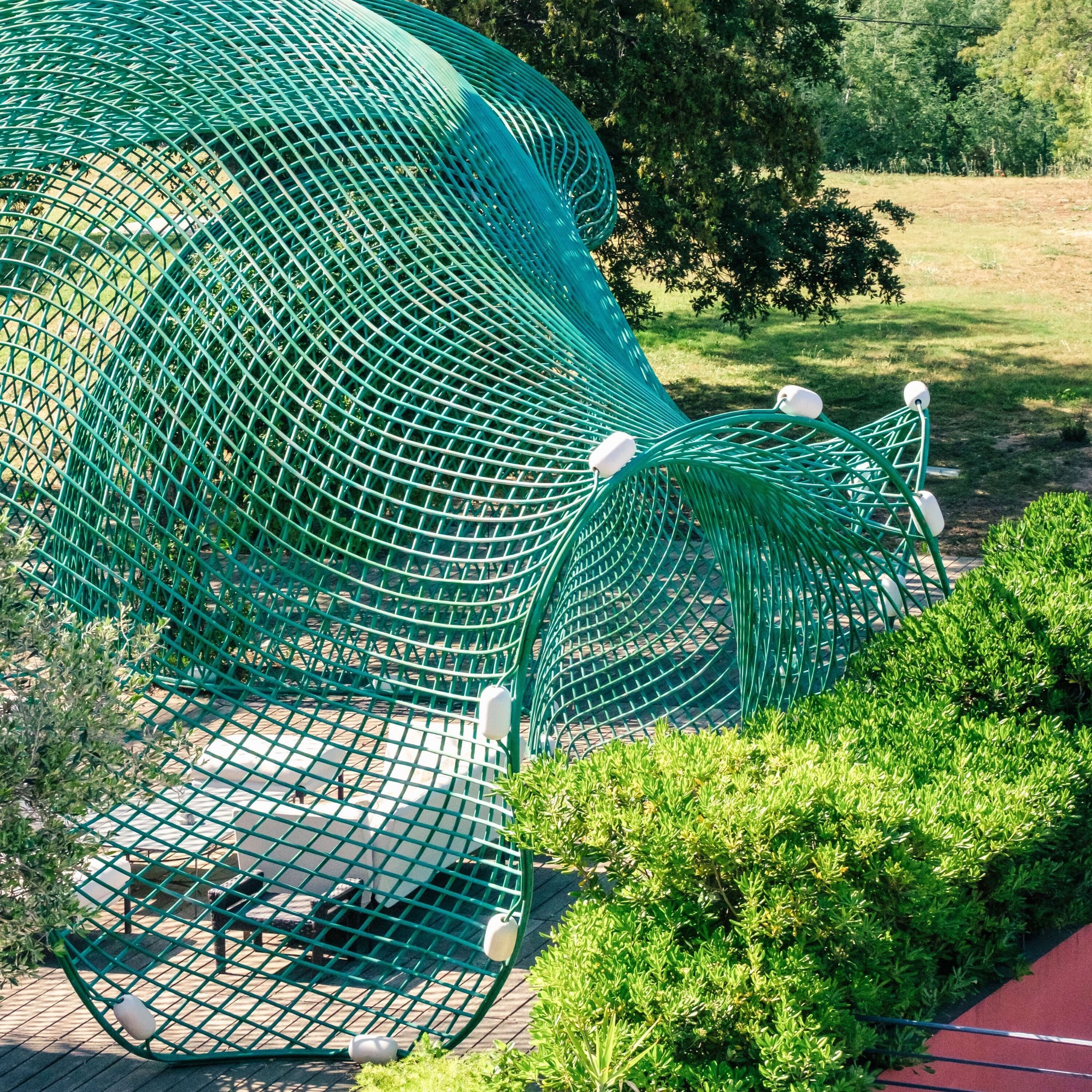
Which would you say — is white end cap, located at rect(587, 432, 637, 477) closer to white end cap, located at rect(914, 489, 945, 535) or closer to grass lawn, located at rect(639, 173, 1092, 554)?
white end cap, located at rect(914, 489, 945, 535)

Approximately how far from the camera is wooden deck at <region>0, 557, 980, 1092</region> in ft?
19.4

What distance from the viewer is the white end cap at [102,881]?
591cm

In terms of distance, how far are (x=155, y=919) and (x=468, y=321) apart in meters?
3.94

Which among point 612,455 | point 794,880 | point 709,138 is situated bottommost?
point 794,880

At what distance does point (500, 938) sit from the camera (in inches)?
225

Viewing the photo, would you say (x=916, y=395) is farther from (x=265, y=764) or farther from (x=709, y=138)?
(x=709, y=138)

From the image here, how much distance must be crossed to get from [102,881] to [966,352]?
66.0 ft

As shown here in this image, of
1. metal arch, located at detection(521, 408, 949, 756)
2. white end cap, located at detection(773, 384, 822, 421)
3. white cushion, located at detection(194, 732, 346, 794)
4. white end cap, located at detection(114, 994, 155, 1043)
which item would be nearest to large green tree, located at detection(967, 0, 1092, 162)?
Result: metal arch, located at detection(521, 408, 949, 756)

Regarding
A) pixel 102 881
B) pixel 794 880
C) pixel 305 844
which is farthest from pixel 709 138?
pixel 794 880

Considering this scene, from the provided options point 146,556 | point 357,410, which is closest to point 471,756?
point 357,410

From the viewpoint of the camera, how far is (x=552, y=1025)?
395 cm

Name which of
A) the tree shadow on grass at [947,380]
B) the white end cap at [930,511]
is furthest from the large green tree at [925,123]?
the white end cap at [930,511]

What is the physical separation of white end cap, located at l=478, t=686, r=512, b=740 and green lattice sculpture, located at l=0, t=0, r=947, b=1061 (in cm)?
3

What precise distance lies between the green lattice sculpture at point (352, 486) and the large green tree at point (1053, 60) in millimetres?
31868
